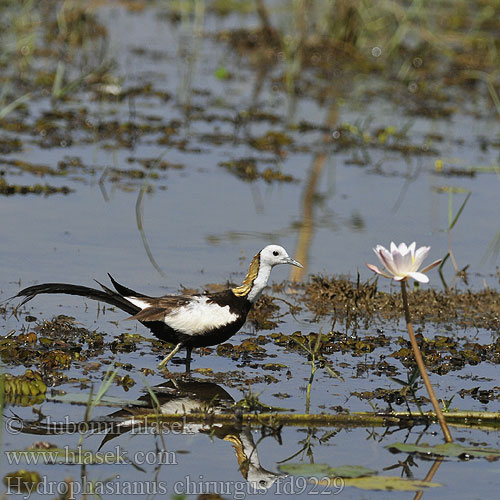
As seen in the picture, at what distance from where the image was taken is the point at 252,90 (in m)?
15.0

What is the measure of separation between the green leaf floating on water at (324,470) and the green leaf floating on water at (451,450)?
333 millimetres

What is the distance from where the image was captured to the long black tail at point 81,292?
626cm

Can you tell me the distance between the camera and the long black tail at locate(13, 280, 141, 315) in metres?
6.26

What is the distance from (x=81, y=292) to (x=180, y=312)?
0.58 metres

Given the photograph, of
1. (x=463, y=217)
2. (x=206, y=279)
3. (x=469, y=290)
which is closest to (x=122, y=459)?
(x=206, y=279)

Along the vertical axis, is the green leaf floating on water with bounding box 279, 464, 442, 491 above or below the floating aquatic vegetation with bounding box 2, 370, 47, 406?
below

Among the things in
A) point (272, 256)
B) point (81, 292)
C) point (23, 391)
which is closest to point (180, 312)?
point (81, 292)

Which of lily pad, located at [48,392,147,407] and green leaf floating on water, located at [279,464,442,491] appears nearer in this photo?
green leaf floating on water, located at [279,464,442,491]

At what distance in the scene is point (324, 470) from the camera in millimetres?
4906

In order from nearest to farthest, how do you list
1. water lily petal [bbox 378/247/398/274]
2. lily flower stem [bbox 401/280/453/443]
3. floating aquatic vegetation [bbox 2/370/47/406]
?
water lily petal [bbox 378/247/398/274] < lily flower stem [bbox 401/280/453/443] < floating aquatic vegetation [bbox 2/370/47/406]

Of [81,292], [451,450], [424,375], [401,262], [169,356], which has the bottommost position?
[451,450]

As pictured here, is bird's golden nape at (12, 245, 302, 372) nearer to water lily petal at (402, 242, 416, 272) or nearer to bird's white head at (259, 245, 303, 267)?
bird's white head at (259, 245, 303, 267)

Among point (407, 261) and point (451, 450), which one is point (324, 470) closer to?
point (451, 450)

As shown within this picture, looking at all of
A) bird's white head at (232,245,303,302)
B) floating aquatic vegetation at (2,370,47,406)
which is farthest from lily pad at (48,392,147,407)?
bird's white head at (232,245,303,302)
